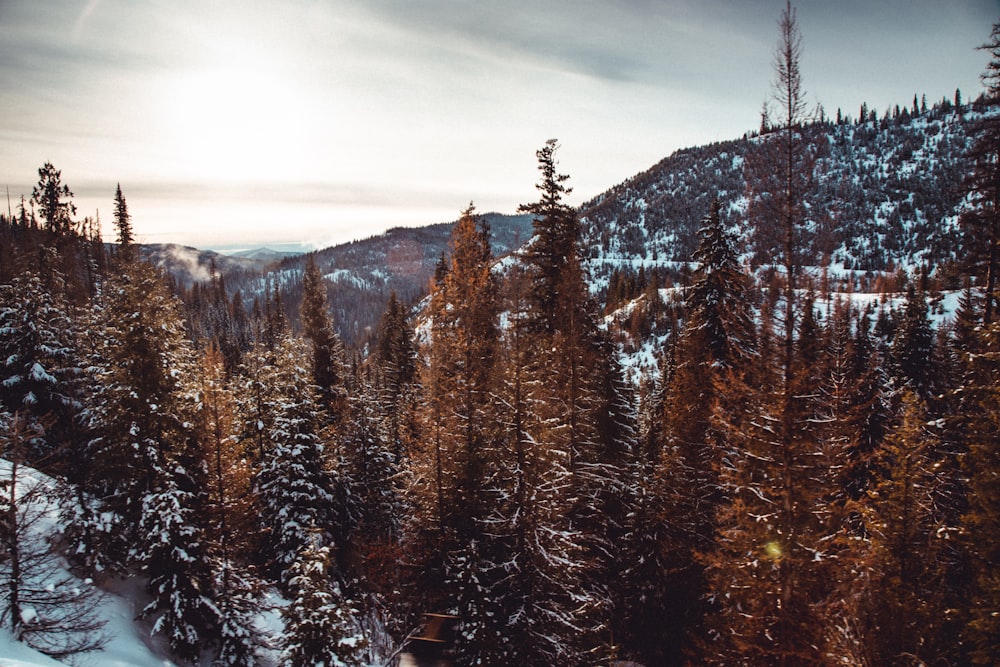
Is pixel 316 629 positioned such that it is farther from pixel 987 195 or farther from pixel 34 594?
pixel 987 195

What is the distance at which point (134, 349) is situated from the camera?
17938 millimetres

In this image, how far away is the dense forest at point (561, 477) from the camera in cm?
1079

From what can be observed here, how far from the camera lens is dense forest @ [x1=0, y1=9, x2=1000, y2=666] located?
10.8 meters

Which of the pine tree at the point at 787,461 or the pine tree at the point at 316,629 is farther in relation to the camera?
the pine tree at the point at 316,629

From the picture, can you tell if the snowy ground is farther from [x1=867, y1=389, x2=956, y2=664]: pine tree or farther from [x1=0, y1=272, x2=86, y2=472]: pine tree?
[x1=867, y1=389, x2=956, y2=664]: pine tree

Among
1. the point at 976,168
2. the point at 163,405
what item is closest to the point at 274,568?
the point at 163,405

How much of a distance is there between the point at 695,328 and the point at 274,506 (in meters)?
20.8

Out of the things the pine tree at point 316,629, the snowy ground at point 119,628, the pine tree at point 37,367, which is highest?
the pine tree at point 37,367

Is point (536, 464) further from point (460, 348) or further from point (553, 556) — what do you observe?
point (460, 348)

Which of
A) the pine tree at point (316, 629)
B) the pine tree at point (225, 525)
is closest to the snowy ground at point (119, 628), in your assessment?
the pine tree at point (225, 525)

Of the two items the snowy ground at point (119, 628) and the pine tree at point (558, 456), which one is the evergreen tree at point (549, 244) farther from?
the snowy ground at point (119, 628)

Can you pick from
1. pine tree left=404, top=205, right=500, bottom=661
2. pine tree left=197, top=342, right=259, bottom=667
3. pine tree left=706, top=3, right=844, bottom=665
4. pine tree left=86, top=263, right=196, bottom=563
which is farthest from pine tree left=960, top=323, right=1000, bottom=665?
pine tree left=86, top=263, right=196, bottom=563

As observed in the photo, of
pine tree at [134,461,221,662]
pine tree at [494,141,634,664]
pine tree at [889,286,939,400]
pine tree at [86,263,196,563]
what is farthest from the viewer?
pine tree at [889,286,939,400]

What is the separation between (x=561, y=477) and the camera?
15.0 metres
